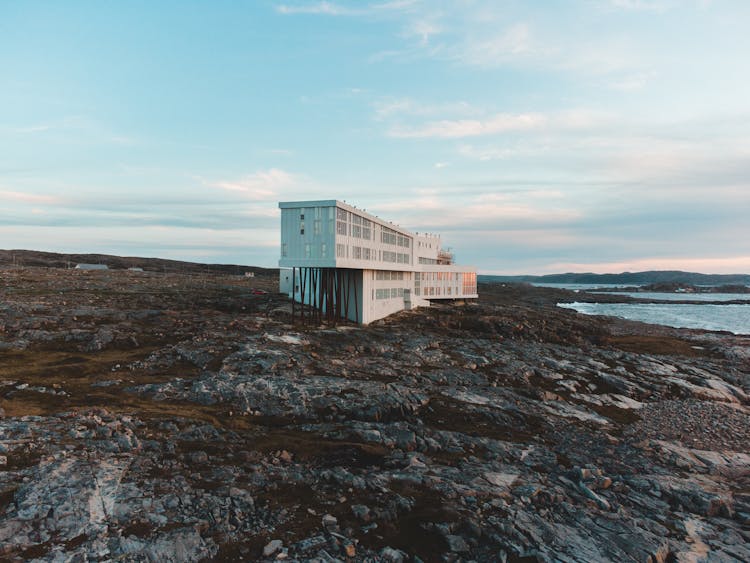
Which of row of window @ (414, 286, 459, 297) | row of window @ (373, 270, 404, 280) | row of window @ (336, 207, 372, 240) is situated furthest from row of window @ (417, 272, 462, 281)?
row of window @ (336, 207, 372, 240)

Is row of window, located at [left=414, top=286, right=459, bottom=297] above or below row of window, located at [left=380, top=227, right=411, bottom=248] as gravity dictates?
below

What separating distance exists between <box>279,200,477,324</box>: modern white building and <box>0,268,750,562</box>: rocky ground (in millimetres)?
9532

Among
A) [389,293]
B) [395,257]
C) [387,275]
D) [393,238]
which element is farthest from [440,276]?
[387,275]

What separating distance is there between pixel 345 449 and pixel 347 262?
3186 centimetres

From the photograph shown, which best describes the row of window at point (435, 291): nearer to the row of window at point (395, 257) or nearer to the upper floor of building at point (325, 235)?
the row of window at point (395, 257)

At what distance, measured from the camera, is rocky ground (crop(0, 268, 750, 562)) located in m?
14.8

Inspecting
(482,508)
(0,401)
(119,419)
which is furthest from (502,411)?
(0,401)

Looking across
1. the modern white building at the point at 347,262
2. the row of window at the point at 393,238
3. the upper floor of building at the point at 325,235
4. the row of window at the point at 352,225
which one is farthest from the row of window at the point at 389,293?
the row of window at the point at 352,225

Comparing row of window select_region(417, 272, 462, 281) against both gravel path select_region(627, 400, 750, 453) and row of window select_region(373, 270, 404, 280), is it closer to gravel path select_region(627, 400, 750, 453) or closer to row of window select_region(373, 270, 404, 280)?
row of window select_region(373, 270, 404, 280)

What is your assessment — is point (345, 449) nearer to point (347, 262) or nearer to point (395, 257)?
point (347, 262)

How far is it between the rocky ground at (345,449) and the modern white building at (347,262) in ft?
31.3

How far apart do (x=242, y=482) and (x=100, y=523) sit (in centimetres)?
482

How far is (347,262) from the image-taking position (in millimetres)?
51531

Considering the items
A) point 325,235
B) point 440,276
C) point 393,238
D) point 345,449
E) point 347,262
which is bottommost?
point 345,449
